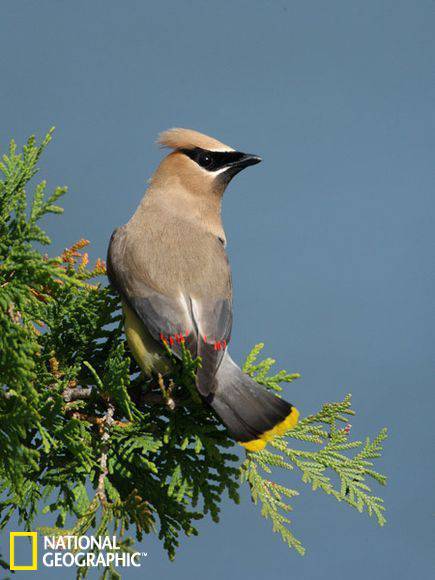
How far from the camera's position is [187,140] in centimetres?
390

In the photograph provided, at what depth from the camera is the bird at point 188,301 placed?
271cm

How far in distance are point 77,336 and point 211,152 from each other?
1.48 metres

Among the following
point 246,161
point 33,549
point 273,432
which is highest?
point 246,161

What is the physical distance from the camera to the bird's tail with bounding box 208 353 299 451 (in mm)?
2664

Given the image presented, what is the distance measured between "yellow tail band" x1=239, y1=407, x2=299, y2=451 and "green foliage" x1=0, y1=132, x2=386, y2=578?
0.27ft

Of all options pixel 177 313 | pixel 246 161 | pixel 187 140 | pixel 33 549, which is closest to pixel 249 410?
pixel 177 313

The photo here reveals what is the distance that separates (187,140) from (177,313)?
126cm

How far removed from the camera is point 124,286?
303 centimetres

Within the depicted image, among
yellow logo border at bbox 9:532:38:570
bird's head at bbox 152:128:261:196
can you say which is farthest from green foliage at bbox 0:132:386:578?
bird's head at bbox 152:128:261:196

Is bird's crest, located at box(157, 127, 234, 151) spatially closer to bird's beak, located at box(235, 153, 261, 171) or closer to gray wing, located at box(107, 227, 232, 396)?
bird's beak, located at box(235, 153, 261, 171)

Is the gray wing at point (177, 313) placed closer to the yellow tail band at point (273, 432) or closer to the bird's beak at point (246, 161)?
the yellow tail band at point (273, 432)

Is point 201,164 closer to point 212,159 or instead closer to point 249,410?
point 212,159

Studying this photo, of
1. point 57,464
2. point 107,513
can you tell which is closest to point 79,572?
point 107,513

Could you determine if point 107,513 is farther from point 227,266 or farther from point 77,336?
point 227,266
